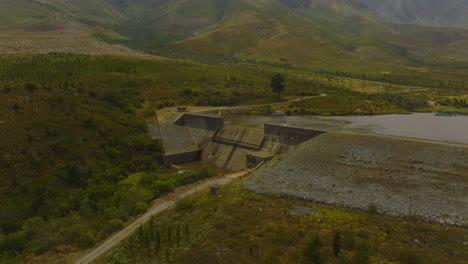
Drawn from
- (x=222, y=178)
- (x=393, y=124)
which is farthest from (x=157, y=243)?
(x=393, y=124)

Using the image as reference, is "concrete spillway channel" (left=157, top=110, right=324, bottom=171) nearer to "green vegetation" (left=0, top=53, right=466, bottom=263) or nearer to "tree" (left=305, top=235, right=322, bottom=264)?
"green vegetation" (left=0, top=53, right=466, bottom=263)

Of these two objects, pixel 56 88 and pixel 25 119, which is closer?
pixel 25 119

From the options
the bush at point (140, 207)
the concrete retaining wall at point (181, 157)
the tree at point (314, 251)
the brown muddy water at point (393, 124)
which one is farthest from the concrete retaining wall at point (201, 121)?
the tree at point (314, 251)

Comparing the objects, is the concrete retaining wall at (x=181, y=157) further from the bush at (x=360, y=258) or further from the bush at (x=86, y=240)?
the bush at (x=360, y=258)

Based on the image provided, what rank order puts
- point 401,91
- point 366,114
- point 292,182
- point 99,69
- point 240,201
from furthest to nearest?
point 401,91, point 99,69, point 366,114, point 292,182, point 240,201

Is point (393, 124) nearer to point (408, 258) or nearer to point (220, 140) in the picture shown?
point (220, 140)

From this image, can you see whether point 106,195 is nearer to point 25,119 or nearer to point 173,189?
point 173,189

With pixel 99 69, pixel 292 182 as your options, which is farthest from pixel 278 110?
pixel 99 69
